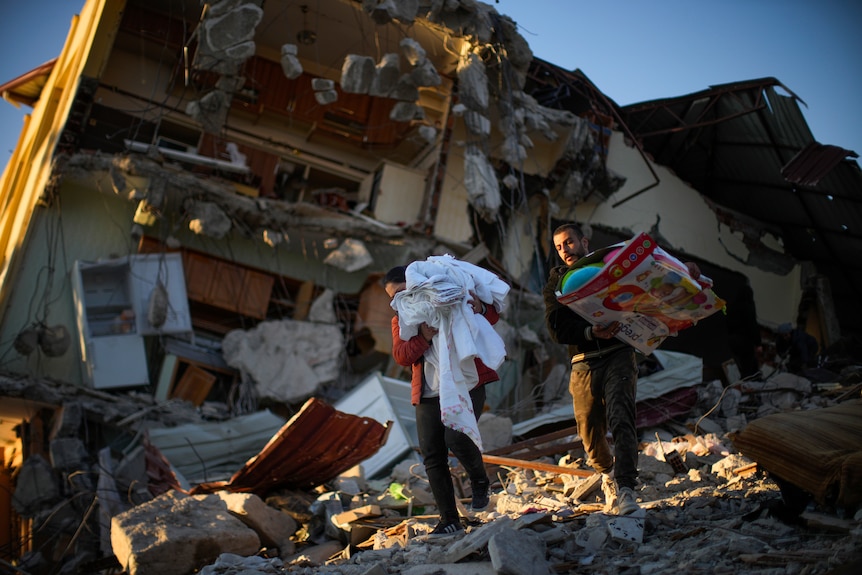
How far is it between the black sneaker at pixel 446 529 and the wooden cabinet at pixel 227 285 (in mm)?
10169

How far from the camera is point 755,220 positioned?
1866cm

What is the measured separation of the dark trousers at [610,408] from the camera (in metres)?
3.98

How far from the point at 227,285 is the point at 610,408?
10.7 metres

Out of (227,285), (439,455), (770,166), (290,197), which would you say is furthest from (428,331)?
(770,166)

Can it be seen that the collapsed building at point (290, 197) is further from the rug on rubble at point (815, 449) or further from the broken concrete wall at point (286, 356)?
the rug on rubble at point (815, 449)

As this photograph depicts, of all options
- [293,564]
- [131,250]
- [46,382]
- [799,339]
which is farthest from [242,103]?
[293,564]

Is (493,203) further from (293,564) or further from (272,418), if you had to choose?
(293,564)

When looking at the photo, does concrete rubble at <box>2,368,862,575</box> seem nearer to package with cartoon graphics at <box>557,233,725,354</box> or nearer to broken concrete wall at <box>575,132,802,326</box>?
package with cartoon graphics at <box>557,233,725,354</box>

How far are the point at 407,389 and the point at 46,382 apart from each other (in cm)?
549

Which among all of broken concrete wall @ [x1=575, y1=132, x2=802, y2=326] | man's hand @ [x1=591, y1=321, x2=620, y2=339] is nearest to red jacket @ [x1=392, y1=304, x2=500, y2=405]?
man's hand @ [x1=591, y1=321, x2=620, y2=339]

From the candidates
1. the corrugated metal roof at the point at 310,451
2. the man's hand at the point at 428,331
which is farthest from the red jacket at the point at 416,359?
the corrugated metal roof at the point at 310,451

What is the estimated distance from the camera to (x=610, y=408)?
4.09 metres

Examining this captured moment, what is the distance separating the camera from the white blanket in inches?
153

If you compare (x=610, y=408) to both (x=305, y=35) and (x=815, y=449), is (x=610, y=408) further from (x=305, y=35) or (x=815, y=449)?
(x=305, y=35)
